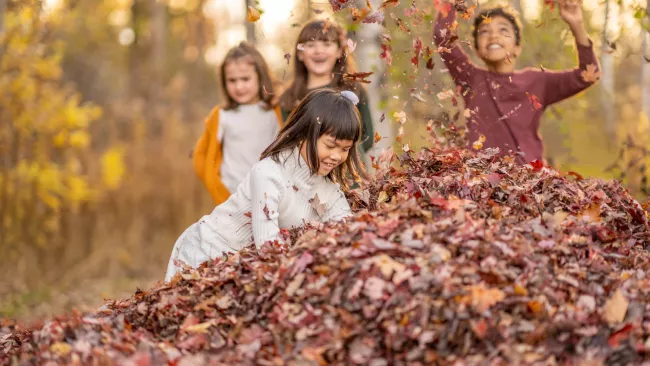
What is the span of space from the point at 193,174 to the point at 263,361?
643 cm

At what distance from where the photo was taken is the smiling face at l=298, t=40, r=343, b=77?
4910 millimetres

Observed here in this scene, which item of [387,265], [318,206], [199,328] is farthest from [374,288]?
[318,206]

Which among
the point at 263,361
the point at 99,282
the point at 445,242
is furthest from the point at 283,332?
the point at 99,282

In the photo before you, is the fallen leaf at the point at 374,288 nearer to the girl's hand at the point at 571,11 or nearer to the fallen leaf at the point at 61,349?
the fallen leaf at the point at 61,349

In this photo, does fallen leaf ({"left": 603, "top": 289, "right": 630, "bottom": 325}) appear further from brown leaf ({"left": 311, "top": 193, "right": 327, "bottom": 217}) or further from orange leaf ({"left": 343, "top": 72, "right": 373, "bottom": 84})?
orange leaf ({"left": 343, "top": 72, "right": 373, "bottom": 84})

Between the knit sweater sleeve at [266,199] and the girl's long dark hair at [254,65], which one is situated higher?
the girl's long dark hair at [254,65]

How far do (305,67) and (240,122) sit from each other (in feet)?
2.32

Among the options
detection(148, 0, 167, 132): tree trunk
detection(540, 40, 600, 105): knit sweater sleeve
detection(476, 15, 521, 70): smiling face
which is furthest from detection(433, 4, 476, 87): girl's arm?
detection(148, 0, 167, 132): tree trunk

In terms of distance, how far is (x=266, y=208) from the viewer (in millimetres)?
3508

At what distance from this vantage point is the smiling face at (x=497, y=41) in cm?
473

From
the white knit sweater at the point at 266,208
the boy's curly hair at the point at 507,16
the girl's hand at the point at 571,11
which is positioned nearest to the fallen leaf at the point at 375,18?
the white knit sweater at the point at 266,208

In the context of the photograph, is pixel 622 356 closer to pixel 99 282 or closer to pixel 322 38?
pixel 322 38

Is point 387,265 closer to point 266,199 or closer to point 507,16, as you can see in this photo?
point 266,199

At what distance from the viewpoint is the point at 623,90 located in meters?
25.5
